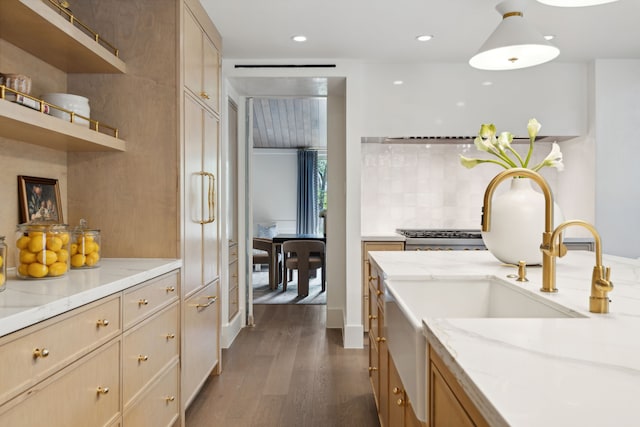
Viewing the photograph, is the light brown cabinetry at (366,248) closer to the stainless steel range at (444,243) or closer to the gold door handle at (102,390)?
the stainless steel range at (444,243)

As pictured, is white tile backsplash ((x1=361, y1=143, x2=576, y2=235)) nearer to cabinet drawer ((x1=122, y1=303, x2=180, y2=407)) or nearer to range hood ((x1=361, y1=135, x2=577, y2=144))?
range hood ((x1=361, y1=135, x2=577, y2=144))

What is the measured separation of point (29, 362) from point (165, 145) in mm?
1358

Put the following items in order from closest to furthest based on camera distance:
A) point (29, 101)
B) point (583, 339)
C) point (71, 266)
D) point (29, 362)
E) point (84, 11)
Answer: point (583, 339) → point (29, 362) → point (29, 101) → point (71, 266) → point (84, 11)

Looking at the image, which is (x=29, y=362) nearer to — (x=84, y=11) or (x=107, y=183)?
(x=107, y=183)

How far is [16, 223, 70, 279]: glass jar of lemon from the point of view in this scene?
1549mm

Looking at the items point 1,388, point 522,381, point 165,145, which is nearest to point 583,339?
point 522,381

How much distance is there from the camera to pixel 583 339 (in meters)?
0.81

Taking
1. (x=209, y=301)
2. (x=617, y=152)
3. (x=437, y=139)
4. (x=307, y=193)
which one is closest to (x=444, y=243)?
(x=437, y=139)

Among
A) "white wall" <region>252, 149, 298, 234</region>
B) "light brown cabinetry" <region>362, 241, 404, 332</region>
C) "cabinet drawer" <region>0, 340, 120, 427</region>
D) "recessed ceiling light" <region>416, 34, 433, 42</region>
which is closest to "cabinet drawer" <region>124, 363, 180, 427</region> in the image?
"cabinet drawer" <region>0, 340, 120, 427</region>

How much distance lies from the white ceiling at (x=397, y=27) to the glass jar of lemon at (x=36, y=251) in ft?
5.99

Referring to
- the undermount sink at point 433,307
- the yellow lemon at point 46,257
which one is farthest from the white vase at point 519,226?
the yellow lemon at point 46,257

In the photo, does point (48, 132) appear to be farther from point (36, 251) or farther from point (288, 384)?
point (288, 384)

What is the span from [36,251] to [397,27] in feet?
8.69

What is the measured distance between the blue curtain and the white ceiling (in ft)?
16.3
